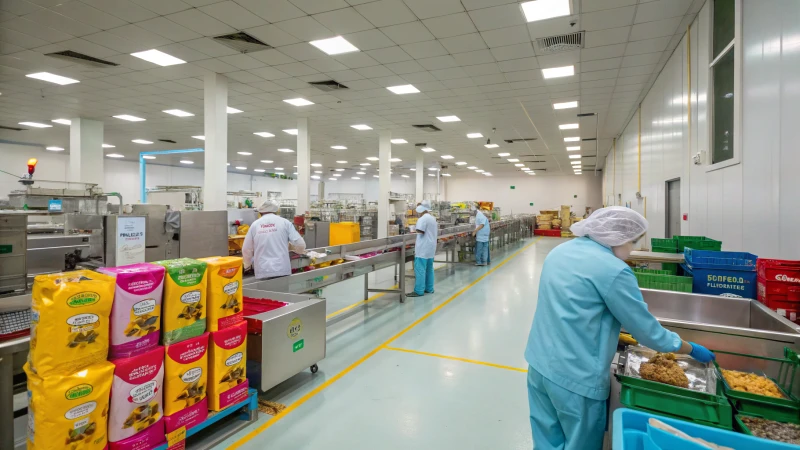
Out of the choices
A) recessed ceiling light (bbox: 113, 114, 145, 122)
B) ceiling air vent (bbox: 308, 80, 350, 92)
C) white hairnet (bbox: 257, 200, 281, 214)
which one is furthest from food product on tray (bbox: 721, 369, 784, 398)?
recessed ceiling light (bbox: 113, 114, 145, 122)

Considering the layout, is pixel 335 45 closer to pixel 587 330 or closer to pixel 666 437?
pixel 587 330

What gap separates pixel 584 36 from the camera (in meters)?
5.27

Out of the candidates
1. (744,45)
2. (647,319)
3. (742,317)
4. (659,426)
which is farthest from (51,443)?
(744,45)

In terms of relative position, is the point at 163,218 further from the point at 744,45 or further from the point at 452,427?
the point at 744,45

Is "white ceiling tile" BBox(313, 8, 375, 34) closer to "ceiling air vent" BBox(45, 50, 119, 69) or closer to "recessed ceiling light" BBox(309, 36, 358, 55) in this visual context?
"recessed ceiling light" BBox(309, 36, 358, 55)

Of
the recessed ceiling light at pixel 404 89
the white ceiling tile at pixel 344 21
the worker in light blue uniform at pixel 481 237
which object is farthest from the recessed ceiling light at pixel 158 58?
the worker in light blue uniform at pixel 481 237

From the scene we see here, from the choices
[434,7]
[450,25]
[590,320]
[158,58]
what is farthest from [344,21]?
[590,320]

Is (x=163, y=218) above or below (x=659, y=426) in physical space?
above

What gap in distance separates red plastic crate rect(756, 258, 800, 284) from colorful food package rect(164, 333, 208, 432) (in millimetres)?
3278

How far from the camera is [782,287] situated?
6.74 ft

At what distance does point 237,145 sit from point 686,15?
13.4m

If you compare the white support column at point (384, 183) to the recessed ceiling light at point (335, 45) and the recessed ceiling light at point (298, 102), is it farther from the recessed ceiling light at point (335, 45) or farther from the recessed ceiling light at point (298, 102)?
the recessed ceiling light at point (335, 45)

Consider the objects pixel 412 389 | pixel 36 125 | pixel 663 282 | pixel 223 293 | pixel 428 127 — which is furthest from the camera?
pixel 428 127

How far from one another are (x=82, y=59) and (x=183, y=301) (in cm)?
634
